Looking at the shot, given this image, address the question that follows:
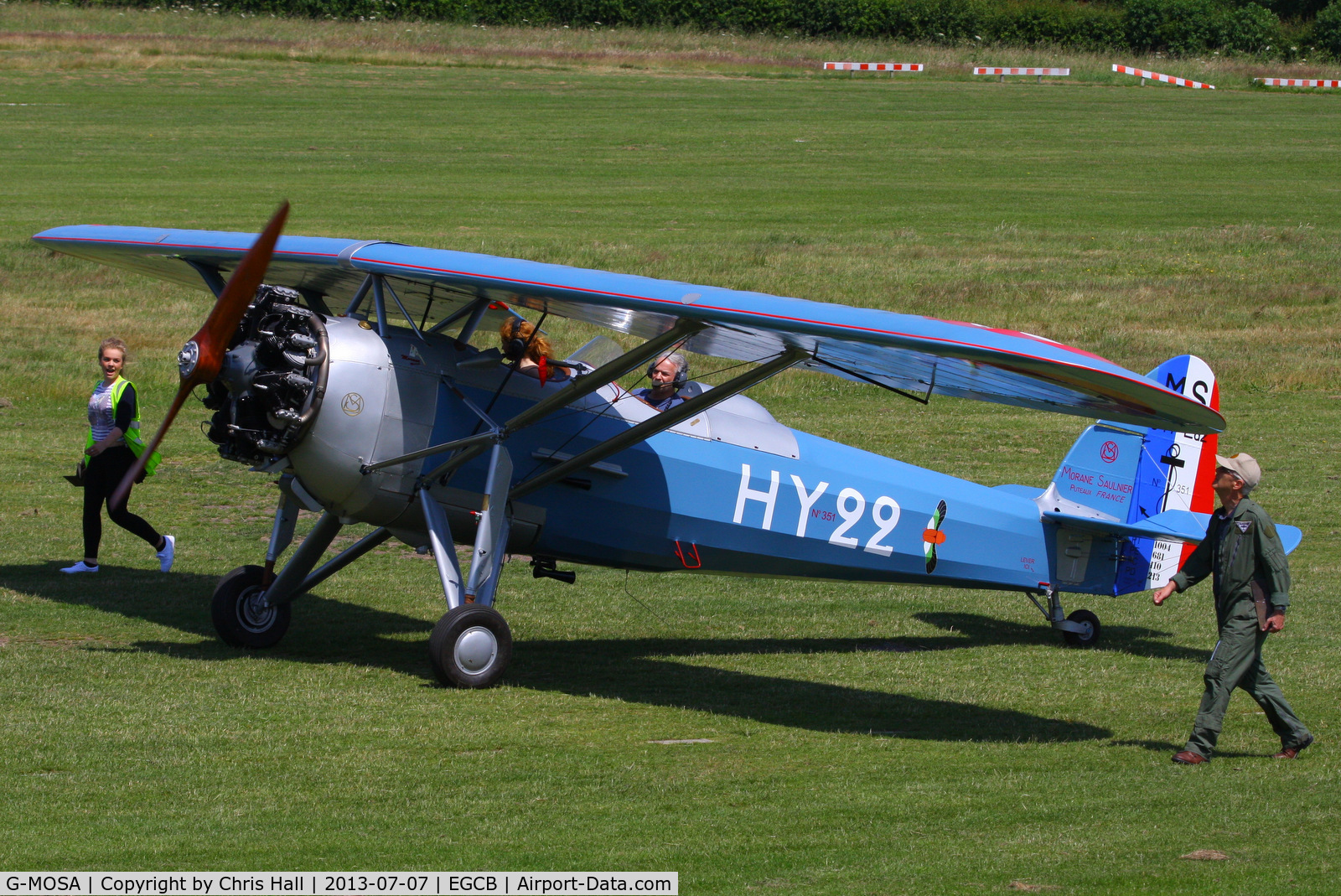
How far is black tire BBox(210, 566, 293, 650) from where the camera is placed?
11148 millimetres

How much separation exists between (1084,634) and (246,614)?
6.67 meters

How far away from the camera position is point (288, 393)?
9.54m

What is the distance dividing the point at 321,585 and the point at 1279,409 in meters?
16.1

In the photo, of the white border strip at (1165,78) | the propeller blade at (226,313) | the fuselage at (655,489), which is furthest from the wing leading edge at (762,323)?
the white border strip at (1165,78)

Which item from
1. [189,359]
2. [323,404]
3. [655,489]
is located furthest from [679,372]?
[189,359]

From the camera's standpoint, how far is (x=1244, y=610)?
8562 mm

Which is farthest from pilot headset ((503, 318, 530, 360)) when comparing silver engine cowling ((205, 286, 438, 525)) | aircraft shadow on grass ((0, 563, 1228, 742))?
aircraft shadow on grass ((0, 563, 1228, 742))

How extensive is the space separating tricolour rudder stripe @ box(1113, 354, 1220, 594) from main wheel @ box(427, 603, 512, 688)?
5.35m

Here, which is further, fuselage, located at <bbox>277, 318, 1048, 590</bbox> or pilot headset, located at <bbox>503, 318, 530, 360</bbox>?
pilot headset, located at <bbox>503, 318, 530, 360</bbox>

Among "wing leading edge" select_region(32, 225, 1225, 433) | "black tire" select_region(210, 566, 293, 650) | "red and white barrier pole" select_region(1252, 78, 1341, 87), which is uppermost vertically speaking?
"red and white barrier pole" select_region(1252, 78, 1341, 87)

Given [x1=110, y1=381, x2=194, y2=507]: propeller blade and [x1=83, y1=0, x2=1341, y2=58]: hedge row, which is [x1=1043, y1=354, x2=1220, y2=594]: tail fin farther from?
[x1=83, y1=0, x2=1341, y2=58]: hedge row

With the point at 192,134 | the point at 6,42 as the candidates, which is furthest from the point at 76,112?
the point at 6,42

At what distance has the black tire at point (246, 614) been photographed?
11.1 metres

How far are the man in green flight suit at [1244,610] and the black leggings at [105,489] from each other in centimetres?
878
